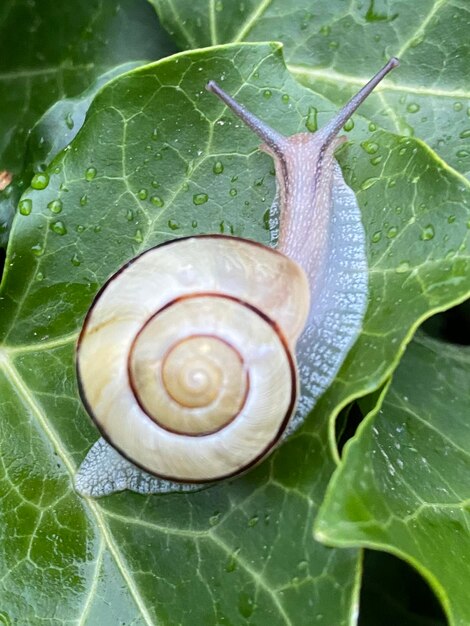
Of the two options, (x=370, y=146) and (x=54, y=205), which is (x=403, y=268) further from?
(x=54, y=205)

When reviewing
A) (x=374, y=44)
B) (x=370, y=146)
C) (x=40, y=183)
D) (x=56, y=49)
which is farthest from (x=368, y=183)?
(x=56, y=49)

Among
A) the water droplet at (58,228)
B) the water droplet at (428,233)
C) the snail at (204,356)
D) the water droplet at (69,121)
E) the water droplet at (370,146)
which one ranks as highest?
the water droplet at (69,121)

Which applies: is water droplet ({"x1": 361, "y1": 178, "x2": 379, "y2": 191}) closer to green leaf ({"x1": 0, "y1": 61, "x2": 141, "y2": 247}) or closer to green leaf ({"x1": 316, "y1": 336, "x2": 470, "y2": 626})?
green leaf ({"x1": 316, "y1": 336, "x2": 470, "y2": 626})

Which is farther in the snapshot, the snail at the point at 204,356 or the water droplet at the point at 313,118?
the water droplet at the point at 313,118

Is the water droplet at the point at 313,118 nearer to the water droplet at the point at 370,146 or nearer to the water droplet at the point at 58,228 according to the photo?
the water droplet at the point at 370,146

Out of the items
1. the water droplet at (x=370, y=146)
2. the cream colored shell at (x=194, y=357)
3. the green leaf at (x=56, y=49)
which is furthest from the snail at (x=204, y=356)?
the green leaf at (x=56, y=49)
